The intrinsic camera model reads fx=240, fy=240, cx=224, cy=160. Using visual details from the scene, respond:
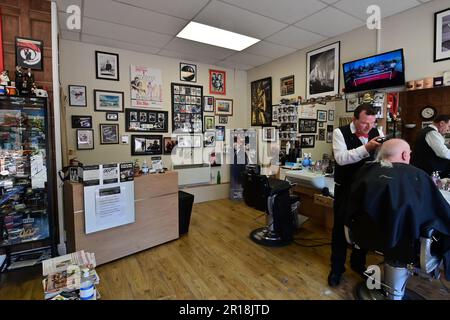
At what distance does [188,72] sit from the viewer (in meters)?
4.27

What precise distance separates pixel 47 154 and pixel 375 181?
8.79 feet

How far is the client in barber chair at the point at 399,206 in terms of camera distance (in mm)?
1393

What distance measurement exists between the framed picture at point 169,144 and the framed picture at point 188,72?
1.08 meters

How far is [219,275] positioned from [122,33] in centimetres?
313

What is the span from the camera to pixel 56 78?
2541mm

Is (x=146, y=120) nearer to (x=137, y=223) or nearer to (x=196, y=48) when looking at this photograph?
(x=196, y=48)

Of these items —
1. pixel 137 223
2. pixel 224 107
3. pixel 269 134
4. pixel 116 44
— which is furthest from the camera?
pixel 224 107

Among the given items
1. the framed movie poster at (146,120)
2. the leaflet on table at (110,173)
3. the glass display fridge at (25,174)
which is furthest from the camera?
the framed movie poster at (146,120)

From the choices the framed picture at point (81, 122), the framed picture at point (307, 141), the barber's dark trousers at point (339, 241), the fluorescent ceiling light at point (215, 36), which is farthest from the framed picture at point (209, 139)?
the barber's dark trousers at point (339, 241)

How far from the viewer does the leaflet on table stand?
7.61ft

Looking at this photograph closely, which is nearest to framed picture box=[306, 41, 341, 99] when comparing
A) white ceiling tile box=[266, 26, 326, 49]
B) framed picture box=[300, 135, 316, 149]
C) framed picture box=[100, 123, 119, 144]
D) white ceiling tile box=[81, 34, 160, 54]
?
white ceiling tile box=[266, 26, 326, 49]

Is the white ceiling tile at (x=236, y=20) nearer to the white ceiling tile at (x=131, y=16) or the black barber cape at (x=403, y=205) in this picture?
the white ceiling tile at (x=131, y=16)

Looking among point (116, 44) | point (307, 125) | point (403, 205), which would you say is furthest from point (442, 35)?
point (116, 44)

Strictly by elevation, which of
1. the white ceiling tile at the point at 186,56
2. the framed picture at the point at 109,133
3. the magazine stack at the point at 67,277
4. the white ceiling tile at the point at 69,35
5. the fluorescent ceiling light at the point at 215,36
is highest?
the white ceiling tile at the point at 186,56
